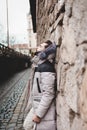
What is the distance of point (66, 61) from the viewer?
2.41m

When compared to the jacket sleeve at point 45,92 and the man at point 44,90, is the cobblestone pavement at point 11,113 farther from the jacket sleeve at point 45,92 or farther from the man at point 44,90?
the jacket sleeve at point 45,92

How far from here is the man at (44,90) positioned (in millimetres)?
2814

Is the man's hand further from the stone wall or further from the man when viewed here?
the stone wall

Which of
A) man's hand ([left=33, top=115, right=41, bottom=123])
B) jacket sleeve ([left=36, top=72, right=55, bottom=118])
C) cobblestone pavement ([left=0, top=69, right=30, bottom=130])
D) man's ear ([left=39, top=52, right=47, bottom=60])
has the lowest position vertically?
cobblestone pavement ([left=0, top=69, right=30, bottom=130])

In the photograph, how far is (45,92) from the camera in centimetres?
280

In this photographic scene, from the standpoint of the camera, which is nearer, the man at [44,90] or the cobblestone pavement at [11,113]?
the man at [44,90]

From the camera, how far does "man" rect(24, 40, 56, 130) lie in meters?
2.81

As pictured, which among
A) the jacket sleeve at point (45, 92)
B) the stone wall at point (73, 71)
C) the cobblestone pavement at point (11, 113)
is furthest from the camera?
the cobblestone pavement at point (11, 113)

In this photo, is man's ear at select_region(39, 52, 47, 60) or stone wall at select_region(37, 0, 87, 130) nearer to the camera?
stone wall at select_region(37, 0, 87, 130)

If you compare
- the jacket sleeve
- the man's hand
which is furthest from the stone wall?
the man's hand

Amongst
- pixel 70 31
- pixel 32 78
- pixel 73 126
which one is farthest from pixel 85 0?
pixel 32 78

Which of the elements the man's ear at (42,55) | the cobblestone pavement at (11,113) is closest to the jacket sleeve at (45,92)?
the man's ear at (42,55)

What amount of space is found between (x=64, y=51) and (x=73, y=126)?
0.61 metres

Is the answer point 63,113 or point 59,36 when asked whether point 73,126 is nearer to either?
point 63,113
